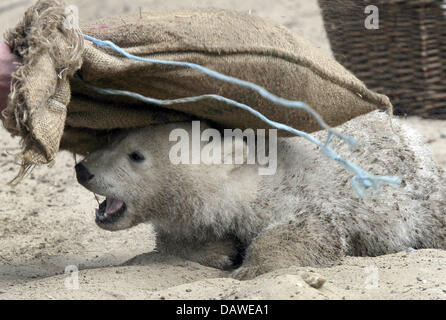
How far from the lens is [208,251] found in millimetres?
3373

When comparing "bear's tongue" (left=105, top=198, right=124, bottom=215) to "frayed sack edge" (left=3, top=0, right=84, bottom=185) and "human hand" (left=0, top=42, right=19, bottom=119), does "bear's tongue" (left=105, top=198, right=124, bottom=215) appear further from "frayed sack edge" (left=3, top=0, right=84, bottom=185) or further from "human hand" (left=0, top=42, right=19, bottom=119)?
"human hand" (left=0, top=42, right=19, bottom=119)

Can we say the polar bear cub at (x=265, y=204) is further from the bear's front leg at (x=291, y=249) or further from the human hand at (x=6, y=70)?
the human hand at (x=6, y=70)

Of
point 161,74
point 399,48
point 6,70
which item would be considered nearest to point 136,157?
point 161,74

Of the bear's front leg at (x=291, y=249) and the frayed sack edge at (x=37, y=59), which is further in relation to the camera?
the bear's front leg at (x=291, y=249)

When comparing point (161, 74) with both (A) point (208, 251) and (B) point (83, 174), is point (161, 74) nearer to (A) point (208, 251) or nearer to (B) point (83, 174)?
(B) point (83, 174)

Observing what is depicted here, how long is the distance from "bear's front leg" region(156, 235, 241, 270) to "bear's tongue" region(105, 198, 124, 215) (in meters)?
0.34

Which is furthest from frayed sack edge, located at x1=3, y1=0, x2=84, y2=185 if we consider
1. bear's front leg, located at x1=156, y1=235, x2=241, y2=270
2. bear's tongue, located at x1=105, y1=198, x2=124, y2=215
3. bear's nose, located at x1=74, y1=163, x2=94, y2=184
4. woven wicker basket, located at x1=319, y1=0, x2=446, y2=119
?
woven wicker basket, located at x1=319, y1=0, x2=446, y2=119

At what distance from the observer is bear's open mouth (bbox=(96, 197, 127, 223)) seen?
10.8 feet

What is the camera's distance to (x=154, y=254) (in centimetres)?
348

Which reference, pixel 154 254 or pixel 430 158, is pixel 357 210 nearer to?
pixel 430 158

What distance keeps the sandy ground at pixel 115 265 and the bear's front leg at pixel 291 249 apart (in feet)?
0.36

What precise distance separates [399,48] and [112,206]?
344 centimetres

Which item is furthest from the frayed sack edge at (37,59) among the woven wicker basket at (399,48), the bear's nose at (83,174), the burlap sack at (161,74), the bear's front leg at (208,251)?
the woven wicker basket at (399,48)

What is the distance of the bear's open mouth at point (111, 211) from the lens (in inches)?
129
